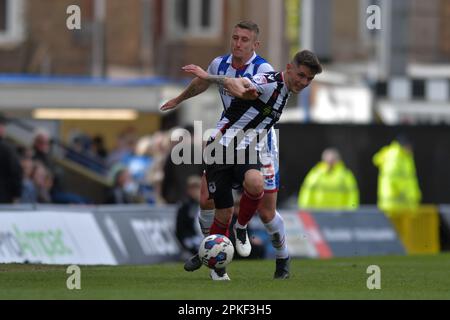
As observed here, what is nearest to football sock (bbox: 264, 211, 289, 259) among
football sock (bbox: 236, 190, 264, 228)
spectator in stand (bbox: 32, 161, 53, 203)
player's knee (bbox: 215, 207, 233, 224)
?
football sock (bbox: 236, 190, 264, 228)

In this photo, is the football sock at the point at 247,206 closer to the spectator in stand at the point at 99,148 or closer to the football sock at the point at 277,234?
the football sock at the point at 277,234

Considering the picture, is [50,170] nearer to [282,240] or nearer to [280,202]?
[280,202]

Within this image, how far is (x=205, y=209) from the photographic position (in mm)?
16500

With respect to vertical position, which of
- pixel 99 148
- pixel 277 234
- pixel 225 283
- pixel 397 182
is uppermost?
pixel 277 234

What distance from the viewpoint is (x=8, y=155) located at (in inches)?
909

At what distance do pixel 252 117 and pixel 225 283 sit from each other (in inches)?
63.0

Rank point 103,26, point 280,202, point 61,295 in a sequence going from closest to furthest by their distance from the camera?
1. point 61,295
2. point 280,202
3. point 103,26

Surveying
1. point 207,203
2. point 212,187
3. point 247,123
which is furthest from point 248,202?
point 247,123

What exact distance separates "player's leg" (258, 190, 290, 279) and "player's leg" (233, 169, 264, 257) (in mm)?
129

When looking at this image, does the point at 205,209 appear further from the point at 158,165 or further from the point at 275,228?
the point at 158,165

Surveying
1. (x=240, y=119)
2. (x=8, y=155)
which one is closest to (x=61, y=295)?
(x=240, y=119)

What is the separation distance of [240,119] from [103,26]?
24.1 meters

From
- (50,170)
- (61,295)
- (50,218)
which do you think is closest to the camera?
(61,295)

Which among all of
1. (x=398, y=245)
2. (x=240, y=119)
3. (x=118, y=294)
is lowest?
(x=398, y=245)
